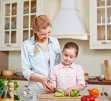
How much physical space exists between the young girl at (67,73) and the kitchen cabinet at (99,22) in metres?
1.44

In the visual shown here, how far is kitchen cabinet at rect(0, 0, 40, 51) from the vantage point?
3.46 m

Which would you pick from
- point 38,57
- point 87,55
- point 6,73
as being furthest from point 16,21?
point 38,57

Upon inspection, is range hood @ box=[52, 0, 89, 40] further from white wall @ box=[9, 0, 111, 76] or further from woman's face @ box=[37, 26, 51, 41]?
woman's face @ box=[37, 26, 51, 41]

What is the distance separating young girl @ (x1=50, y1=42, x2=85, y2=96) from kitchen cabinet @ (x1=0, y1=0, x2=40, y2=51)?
5.97 ft

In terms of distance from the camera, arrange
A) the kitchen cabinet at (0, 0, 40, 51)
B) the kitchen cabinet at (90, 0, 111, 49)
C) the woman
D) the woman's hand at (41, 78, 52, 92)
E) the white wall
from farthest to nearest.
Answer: the kitchen cabinet at (0, 0, 40, 51) < the white wall < the kitchen cabinet at (90, 0, 111, 49) < the woman < the woman's hand at (41, 78, 52, 92)

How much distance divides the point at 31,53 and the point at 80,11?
1.91m

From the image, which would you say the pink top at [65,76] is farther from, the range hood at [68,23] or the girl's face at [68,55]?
the range hood at [68,23]

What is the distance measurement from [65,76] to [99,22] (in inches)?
64.2

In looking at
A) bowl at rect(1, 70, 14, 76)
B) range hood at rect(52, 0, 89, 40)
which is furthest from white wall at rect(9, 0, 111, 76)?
bowl at rect(1, 70, 14, 76)

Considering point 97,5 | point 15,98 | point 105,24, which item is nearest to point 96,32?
point 105,24

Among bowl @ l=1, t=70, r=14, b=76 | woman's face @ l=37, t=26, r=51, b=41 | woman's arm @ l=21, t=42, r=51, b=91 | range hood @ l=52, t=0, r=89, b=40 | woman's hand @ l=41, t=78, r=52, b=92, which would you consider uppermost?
range hood @ l=52, t=0, r=89, b=40

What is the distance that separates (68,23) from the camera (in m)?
3.17

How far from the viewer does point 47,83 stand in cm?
157

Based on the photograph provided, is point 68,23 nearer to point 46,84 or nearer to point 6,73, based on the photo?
point 6,73
